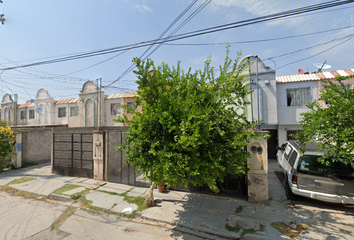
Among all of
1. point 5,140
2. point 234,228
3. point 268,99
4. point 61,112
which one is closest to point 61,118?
point 61,112

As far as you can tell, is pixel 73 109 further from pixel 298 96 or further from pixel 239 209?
pixel 298 96

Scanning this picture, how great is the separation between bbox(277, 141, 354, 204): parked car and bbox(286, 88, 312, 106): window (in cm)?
758

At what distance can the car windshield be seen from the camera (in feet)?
16.6

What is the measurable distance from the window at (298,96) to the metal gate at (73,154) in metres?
13.1

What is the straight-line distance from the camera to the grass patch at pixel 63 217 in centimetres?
477

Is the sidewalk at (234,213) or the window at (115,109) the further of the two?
the window at (115,109)

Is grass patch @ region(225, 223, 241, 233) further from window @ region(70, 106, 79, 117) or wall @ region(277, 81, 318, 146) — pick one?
window @ region(70, 106, 79, 117)

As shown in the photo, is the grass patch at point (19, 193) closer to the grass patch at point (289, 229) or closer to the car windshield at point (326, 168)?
the grass patch at point (289, 229)

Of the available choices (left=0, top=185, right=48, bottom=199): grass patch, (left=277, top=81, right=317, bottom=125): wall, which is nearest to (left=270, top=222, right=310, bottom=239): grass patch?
(left=0, top=185, right=48, bottom=199): grass patch

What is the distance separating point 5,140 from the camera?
10.6 metres

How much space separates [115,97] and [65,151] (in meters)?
9.63

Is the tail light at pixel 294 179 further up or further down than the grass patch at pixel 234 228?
further up

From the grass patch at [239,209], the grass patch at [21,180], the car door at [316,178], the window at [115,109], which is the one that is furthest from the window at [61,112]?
Result: the car door at [316,178]

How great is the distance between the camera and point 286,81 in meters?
11.9
